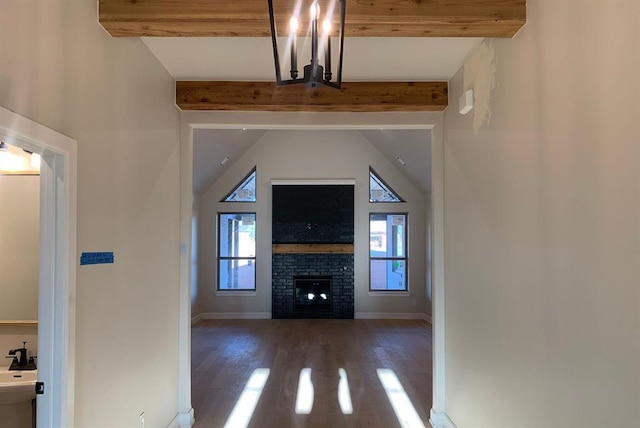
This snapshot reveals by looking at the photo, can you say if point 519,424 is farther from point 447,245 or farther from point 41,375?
point 41,375

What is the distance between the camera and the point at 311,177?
28.8 feet

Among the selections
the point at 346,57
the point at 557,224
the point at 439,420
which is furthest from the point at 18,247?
the point at 439,420

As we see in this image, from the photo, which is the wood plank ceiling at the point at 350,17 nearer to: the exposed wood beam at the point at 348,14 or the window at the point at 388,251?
the exposed wood beam at the point at 348,14

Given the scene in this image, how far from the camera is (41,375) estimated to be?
176 cm

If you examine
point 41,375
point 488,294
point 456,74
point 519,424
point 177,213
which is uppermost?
point 456,74

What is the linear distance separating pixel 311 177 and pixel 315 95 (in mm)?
5459

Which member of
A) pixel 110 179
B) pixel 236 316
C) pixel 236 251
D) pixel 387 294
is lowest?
pixel 236 316

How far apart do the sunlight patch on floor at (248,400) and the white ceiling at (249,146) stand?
336 cm

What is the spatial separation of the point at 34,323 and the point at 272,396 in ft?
7.63

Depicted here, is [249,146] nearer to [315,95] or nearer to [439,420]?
[315,95]

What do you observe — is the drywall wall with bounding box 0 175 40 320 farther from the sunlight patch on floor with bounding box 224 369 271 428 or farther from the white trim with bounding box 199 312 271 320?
the white trim with bounding box 199 312 271 320

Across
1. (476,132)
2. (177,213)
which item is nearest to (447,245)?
(476,132)

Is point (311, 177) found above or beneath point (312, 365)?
above

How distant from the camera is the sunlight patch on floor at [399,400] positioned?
359cm
